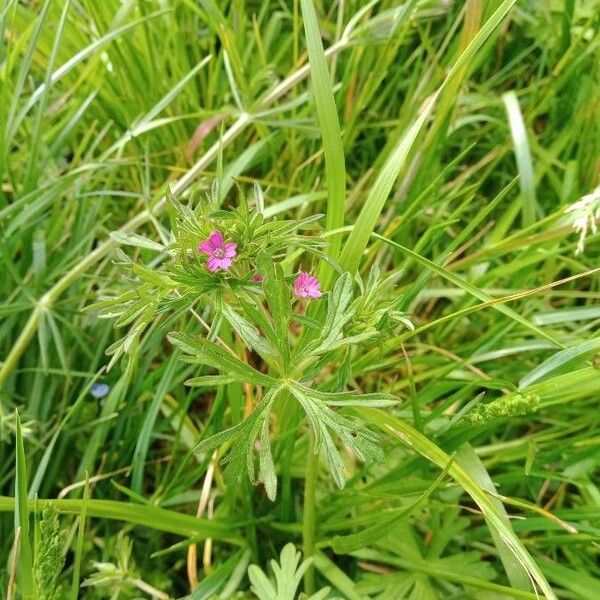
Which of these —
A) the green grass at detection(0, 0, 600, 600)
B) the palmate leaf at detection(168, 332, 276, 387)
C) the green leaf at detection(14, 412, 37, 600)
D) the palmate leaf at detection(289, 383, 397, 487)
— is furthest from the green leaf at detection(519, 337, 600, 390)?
the green leaf at detection(14, 412, 37, 600)

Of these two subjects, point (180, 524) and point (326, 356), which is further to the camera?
point (180, 524)

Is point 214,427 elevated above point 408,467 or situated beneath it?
elevated above

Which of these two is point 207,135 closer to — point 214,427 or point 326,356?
point 214,427

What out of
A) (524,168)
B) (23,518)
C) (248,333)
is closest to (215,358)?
(248,333)

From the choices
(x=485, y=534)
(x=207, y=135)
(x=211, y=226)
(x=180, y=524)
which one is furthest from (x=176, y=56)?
(x=485, y=534)

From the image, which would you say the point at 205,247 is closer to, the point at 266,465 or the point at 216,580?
the point at 266,465

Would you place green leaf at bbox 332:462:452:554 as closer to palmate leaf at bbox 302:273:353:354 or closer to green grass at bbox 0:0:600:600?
green grass at bbox 0:0:600:600
